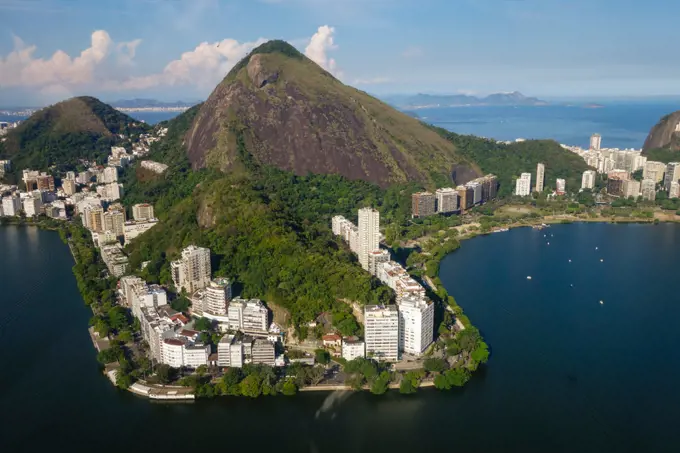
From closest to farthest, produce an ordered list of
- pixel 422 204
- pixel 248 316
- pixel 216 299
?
1. pixel 248 316
2. pixel 216 299
3. pixel 422 204

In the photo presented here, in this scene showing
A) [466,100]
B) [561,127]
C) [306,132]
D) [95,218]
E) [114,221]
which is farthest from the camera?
[466,100]

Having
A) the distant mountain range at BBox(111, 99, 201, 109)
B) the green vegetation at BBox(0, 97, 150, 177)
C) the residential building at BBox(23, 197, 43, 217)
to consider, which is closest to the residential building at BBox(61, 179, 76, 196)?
the residential building at BBox(23, 197, 43, 217)

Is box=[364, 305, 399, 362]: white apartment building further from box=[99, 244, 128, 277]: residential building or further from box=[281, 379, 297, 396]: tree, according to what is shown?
box=[99, 244, 128, 277]: residential building

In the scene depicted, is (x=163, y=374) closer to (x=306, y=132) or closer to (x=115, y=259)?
(x=115, y=259)

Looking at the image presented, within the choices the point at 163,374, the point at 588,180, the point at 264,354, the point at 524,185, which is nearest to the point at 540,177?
the point at 524,185

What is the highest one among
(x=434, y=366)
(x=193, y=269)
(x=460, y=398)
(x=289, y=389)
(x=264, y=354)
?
(x=193, y=269)

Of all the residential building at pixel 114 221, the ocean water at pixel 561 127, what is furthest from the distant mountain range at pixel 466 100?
the residential building at pixel 114 221

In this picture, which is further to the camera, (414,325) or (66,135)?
(66,135)
